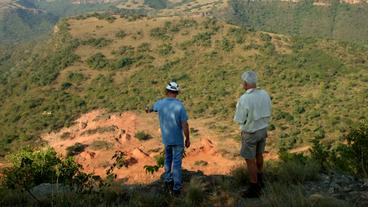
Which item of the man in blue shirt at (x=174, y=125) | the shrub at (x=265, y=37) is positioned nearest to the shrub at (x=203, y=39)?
the shrub at (x=265, y=37)

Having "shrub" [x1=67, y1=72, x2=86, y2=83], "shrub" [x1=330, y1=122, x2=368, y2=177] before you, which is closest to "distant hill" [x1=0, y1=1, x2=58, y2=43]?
"shrub" [x1=67, y1=72, x2=86, y2=83]

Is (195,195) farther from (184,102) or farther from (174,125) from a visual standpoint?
(184,102)

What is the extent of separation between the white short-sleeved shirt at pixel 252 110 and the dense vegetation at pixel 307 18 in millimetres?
97486

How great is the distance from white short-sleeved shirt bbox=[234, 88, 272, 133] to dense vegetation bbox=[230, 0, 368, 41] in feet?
320

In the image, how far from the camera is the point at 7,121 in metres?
40.7

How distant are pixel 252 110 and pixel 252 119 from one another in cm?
12

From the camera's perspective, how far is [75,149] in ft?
96.6

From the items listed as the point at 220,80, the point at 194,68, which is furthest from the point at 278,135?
the point at 194,68

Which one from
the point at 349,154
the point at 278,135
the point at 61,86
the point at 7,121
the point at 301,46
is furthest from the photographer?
the point at 301,46

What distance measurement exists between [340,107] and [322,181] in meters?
28.5

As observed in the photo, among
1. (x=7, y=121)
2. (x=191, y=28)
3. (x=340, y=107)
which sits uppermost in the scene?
(x=191, y=28)

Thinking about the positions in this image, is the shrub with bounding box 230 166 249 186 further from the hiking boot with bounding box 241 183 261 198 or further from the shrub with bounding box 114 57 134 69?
the shrub with bounding box 114 57 134 69

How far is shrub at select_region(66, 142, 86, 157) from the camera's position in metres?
28.6

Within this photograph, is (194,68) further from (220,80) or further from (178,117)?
(178,117)
